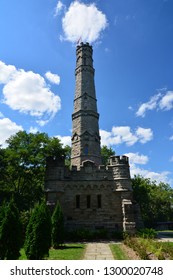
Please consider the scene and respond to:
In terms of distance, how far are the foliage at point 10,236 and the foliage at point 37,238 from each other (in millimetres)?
1000

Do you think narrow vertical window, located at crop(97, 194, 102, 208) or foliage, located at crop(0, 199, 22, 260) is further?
narrow vertical window, located at crop(97, 194, 102, 208)

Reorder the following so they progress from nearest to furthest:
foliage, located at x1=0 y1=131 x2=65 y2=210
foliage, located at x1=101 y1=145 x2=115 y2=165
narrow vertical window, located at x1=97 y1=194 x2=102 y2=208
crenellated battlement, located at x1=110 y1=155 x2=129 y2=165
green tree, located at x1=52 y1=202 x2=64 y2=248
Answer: green tree, located at x1=52 y1=202 x2=64 y2=248 → narrow vertical window, located at x1=97 y1=194 x2=102 y2=208 → crenellated battlement, located at x1=110 y1=155 x2=129 y2=165 → foliage, located at x1=0 y1=131 x2=65 y2=210 → foliage, located at x1=101 y1=145 x2=115 y2=165

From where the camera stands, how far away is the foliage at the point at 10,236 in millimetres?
8672

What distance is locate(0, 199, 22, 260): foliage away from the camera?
341 inches

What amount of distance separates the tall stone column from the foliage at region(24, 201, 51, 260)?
11.7 meters

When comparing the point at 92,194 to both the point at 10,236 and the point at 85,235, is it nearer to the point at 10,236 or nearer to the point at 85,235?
the point at 85,235

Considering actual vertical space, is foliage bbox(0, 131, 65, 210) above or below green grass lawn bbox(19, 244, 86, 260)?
above

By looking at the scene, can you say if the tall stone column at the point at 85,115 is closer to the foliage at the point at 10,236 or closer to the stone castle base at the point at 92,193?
the stone castle base at the point at 92,193

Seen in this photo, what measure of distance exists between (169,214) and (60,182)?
141 feet

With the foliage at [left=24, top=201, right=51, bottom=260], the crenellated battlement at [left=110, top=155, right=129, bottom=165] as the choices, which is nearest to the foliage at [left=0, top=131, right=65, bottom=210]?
the crenellated battlement at [left=110, top=155, right=129, bottom=165]

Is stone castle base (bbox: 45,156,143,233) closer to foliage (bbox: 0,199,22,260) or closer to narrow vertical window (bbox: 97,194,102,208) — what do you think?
narrow vertical window (bbox: 97,194,102,208)

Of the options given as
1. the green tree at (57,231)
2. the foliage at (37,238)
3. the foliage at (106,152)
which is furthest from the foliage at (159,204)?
the foliage at (37,238)

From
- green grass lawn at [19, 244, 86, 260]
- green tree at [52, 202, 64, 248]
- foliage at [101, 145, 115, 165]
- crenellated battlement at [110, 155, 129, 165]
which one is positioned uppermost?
foliage at [101, 145, 115, 165]
